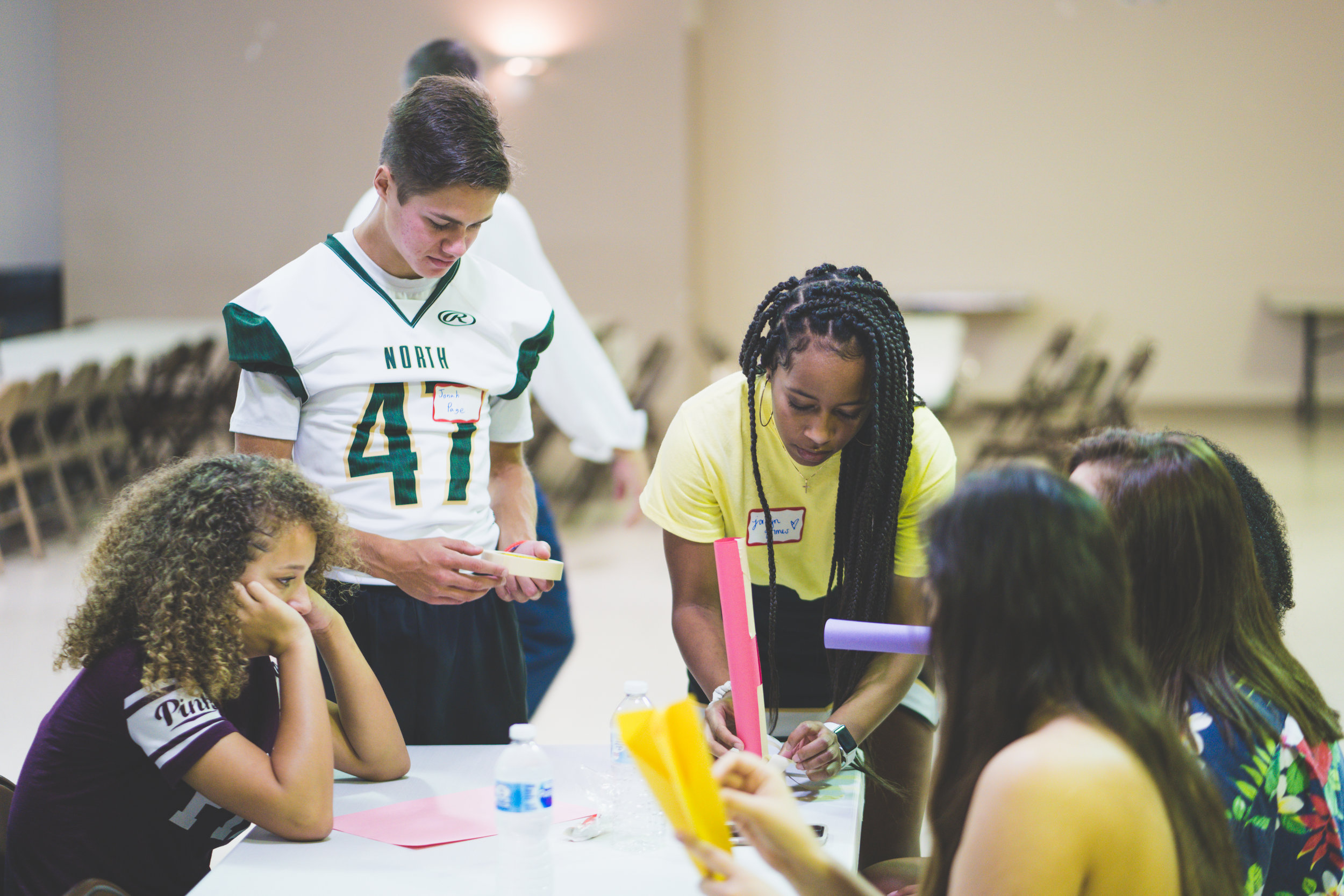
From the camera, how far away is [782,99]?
357 inches

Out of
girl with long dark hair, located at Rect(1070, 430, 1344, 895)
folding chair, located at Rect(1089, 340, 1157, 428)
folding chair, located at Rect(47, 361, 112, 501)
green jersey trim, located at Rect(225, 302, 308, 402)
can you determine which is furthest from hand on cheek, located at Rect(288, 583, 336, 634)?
folding chair, located at Rect(1089, 340, 1157, 428)

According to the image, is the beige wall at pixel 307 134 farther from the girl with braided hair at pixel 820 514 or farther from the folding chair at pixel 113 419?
the girl with braided hair at pixel 820 514

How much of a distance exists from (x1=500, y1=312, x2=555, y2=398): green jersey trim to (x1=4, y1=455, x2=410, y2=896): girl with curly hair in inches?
19.9

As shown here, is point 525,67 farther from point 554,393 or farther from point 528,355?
point 528,355

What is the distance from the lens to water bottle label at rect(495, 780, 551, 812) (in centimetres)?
137

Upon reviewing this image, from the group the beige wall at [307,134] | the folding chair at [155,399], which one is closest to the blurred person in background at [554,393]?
the folding chair at [155,399]

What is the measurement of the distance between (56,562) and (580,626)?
2.68m

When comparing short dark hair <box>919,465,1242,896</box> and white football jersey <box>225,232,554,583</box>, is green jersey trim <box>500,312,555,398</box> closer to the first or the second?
white football jersey <box>225,232,554,583</box>

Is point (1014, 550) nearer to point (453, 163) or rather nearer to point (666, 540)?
point (666, 540)

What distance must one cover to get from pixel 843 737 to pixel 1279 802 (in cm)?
58

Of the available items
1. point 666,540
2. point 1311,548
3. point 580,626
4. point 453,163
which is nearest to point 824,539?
point 666,540

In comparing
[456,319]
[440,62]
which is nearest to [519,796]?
[456,319]

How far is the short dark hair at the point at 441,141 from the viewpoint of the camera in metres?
1.74

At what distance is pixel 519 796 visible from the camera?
1370 mm
